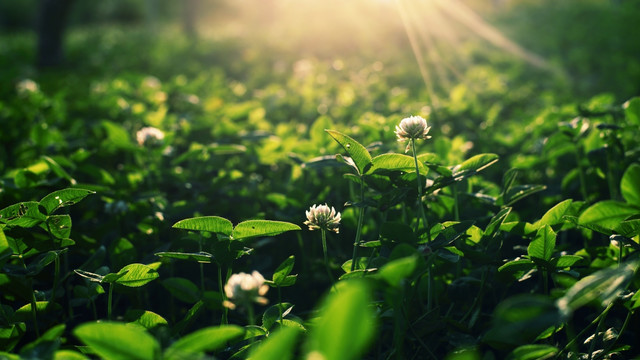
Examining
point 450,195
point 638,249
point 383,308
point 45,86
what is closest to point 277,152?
point 450,195

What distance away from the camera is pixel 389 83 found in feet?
17.1

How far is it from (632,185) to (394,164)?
495 mm

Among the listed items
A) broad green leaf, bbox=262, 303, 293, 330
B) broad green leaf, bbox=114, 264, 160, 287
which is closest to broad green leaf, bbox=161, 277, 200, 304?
broad green leaf, bbox=114, 264, 160, 287

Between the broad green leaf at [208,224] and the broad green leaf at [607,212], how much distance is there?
0.73 meters

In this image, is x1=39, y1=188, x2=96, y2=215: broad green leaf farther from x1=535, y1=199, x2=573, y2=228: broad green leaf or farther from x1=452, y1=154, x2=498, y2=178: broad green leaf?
x1=535, y1=199, x2=573, y2=228: broad green leaf

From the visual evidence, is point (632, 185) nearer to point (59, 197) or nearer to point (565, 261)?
point (565, 261)

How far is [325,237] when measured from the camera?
1.42 metres

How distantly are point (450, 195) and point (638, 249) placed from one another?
0.54m

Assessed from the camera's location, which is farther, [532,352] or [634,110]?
[634,110]

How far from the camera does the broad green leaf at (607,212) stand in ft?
3.13

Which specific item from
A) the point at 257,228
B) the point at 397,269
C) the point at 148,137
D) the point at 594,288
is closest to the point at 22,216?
the point at 257,228

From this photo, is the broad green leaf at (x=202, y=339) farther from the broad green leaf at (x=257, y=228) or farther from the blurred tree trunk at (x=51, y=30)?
the blurred tree trunk at (x=51, y=30)

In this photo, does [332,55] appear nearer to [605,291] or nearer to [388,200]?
[388,200]

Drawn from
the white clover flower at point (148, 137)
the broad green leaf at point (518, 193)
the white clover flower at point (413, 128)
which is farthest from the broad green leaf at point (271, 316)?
the white clover flower at point (148, 137)
